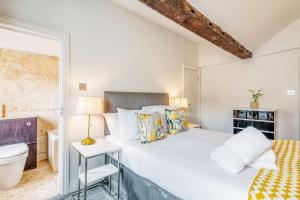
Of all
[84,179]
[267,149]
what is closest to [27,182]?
[84,179]

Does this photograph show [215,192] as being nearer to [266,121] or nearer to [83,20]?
[83,20]

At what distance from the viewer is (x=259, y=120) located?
317cm

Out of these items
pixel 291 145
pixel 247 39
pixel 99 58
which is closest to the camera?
pixel 291 145

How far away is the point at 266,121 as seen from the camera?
3094mm

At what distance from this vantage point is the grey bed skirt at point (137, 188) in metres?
1.39

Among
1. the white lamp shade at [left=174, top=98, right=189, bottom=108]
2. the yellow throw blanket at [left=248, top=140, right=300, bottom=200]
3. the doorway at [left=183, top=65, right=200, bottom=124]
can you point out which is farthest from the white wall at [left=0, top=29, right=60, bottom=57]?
the doorway at [left=183, top=65, right=200, bottom=124]

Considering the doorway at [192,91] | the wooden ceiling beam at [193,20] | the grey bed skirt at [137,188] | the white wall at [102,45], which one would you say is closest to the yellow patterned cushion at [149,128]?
the grey bed skirt at [137,188]

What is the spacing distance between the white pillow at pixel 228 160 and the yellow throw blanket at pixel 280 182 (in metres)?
0.13

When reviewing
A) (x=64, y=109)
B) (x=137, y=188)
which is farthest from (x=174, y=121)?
(x=64, y=109)

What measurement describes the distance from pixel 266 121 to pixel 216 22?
217cm

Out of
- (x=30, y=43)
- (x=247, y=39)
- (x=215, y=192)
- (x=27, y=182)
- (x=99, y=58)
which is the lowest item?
(x=27, y=182)

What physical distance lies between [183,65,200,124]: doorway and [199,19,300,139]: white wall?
0.17m

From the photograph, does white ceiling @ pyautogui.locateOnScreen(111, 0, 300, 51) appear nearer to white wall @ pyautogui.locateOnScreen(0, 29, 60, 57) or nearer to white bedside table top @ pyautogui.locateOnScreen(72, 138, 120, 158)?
white wall @ pyautogui.locateOnScreen(0, 29, 60, 57)

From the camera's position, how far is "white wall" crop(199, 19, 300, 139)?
121 inches
